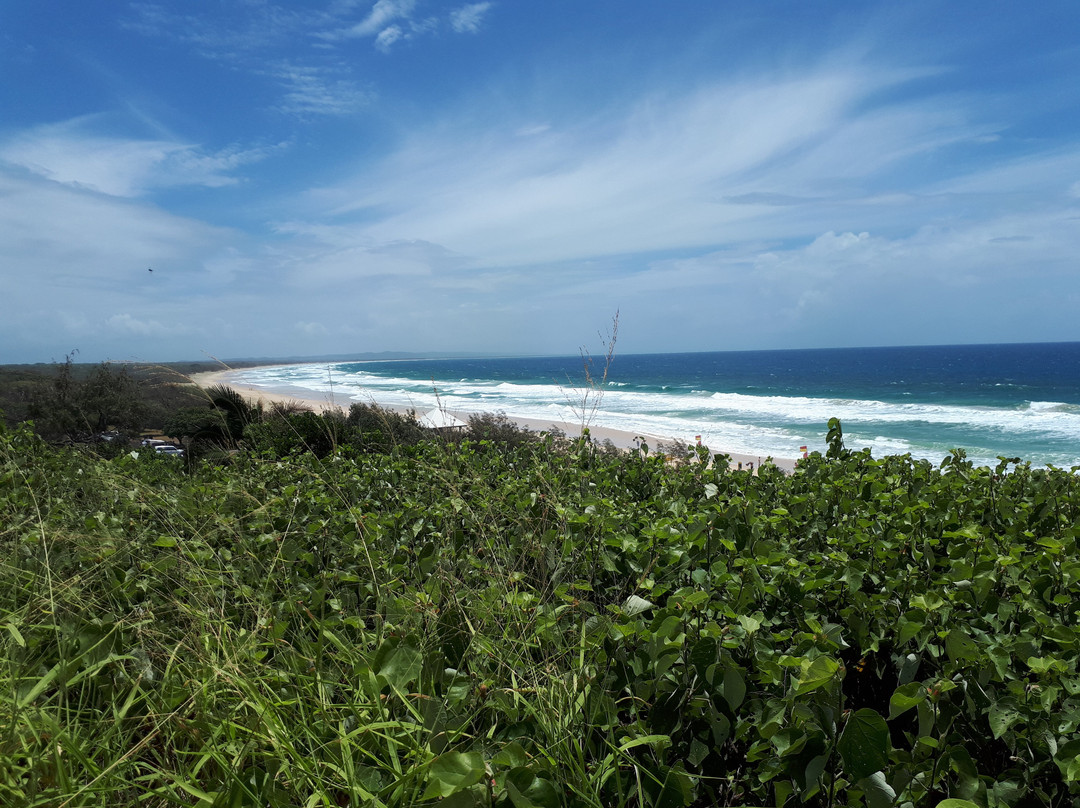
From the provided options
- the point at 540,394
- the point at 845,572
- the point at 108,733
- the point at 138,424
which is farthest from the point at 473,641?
the point at 540,394

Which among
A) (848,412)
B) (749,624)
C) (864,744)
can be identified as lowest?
(848,412)

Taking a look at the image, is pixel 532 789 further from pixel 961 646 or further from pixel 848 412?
pixel 848 412

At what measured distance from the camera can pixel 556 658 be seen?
5.45ft

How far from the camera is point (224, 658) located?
1.77 m

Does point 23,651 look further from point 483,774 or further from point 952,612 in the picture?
point 952,612

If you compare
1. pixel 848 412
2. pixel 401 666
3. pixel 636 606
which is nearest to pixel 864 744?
pixel 636 606

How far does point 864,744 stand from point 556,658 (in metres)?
0.76

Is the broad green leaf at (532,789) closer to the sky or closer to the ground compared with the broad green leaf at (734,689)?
closer to the ground

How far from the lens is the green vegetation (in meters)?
1.29

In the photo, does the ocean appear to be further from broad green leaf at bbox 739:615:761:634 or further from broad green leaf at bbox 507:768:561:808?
broad green leaf at bbox 507:768:561:808

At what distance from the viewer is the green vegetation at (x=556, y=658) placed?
1.29 metres

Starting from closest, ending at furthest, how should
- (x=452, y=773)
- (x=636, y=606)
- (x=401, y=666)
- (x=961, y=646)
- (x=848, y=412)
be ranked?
1. (x=452, y=773)
2. (x=961, y=646)
3. (x=401, y=666)
4. (x=636, y=606)
5. (x=848, y=412)

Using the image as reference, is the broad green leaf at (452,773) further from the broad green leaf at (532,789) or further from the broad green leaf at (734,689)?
the broad green leaf at (734,689)

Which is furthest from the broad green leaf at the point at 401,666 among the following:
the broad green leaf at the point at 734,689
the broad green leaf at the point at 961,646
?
the broad green leaf at the point at 961,646
